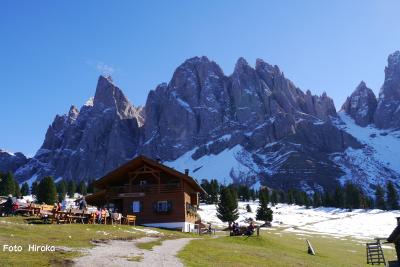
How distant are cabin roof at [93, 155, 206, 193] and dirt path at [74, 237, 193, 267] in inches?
977

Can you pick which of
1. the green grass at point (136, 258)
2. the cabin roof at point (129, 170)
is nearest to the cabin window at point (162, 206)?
the cabin roof at point (129, 170)

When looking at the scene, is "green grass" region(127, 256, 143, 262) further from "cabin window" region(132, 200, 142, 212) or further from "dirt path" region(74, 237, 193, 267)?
"cabin window" region(132, 200, 142, 212)

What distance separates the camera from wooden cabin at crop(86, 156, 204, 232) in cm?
5247

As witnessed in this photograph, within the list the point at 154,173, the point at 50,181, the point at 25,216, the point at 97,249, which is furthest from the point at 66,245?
the point at 50,181

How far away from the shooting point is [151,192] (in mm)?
53500

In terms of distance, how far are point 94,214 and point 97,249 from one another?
1781 centimetres

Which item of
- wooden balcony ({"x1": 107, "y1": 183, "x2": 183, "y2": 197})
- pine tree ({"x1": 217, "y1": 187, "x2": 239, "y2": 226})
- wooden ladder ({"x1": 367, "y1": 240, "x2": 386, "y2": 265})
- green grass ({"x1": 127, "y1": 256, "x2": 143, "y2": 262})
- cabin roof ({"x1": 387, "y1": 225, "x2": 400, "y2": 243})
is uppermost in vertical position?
wooden balcony ({"x1": 107, "y1": 183, "x2": 183, "y2": 197})

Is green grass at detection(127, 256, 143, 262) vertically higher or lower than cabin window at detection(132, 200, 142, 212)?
lower

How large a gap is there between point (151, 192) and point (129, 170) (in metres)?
3.76

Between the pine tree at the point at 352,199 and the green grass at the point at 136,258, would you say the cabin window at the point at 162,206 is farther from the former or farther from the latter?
the pine tree at the point at 352,199

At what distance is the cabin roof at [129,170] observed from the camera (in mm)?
52156

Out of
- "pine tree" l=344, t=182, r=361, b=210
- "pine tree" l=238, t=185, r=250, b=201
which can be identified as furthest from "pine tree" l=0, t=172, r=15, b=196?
"pine tree" l=344, t=182, r=361, b=210

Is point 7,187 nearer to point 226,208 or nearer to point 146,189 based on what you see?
point 226,208

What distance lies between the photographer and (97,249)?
930 inches
